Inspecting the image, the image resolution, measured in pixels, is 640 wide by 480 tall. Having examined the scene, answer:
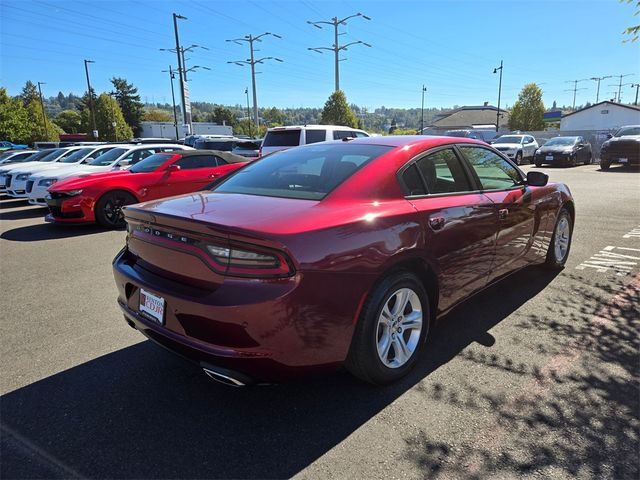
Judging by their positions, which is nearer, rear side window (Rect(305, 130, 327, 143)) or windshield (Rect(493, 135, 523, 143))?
rear side window (Rect(305, 130, 327, 143))

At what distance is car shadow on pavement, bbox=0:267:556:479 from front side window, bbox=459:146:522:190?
4.94ft

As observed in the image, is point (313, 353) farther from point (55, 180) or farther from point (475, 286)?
point (55, 180)

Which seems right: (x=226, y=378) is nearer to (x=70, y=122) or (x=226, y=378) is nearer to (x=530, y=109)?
(x=530, y=109)

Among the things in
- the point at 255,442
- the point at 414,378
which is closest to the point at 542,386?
the point at 414,378

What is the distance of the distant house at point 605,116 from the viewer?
187 feet

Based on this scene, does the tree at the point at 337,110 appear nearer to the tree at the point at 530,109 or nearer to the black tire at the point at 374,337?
the tree at the point at 530,109

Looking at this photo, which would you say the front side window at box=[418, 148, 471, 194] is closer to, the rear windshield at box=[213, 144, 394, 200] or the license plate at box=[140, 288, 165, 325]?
the rear windshield at box=[213, 144, 394, 200]

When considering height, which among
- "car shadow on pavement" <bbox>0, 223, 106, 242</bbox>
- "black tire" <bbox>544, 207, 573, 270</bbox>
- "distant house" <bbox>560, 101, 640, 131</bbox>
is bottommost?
"car shadow on pavement" <bbox>0, 223, 106, 242</bbox>

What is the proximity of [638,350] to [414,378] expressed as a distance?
1810 mm

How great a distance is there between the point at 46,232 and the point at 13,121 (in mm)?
53088

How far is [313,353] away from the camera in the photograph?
7.64 feet

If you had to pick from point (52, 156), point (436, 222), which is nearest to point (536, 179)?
point (436, 222)

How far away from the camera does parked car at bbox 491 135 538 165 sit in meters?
21.9

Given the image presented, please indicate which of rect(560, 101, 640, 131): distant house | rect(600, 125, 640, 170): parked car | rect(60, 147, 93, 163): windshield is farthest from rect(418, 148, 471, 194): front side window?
rect(560, 101, 640, 131): distant house
